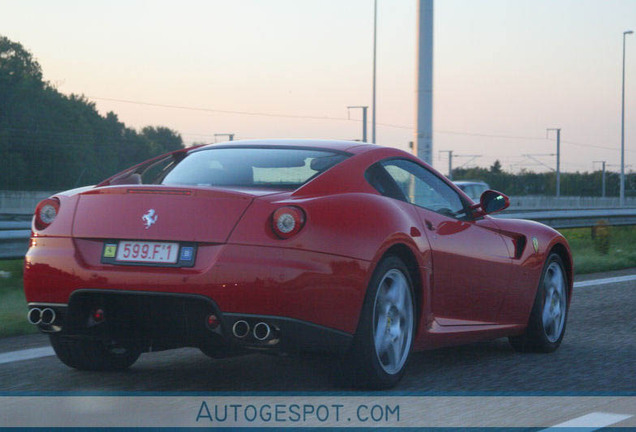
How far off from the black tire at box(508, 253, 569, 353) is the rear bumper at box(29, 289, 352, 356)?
2.40 m

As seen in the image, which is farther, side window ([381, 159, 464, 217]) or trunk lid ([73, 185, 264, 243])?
side window ([381, 159, 464, 217])

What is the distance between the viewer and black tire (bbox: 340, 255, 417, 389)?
17.4ft

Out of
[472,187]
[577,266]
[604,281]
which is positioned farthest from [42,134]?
[604,281]

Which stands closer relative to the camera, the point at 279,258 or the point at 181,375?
the point at 279,258

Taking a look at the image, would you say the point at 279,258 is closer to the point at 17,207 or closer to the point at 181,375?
the point at 181,375

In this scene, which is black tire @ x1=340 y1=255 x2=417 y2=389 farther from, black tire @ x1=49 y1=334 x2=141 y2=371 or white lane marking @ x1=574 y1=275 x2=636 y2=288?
white lane marking @ x1=574 y1=275 x2=636 y2=288

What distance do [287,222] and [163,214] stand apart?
58cm

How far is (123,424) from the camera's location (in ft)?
15.0

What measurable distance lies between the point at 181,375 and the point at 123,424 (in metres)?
1.34

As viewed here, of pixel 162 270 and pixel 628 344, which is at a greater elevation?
pixel 162 270

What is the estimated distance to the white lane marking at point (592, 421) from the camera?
15.6ft

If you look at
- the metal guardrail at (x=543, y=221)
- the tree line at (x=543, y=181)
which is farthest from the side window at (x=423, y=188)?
the tree line at (x=543, y=181)

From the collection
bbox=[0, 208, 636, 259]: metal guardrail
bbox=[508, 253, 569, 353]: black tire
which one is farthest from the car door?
bbox=[0, 208, 636, 259]: metal guardrail

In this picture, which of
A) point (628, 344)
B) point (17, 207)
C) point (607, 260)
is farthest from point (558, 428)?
point (17, 207)
